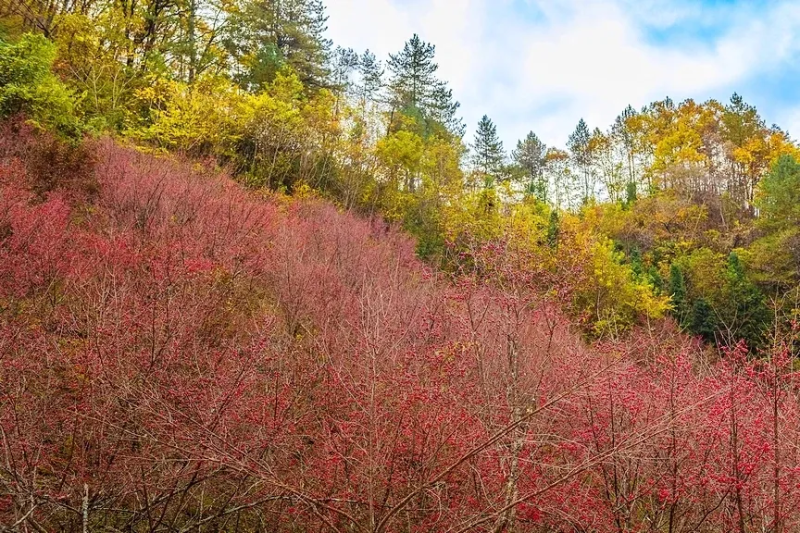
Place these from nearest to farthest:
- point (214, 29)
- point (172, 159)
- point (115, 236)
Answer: point (115, 236) < point (172, 159) < point (214, 29)

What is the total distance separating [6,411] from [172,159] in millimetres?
9171

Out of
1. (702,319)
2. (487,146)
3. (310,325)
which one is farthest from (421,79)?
(310,325)

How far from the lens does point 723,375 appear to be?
4.47 meters

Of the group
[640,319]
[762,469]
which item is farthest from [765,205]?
[762,469]

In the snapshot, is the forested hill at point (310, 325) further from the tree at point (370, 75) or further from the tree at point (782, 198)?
the tree at point (370, 75)

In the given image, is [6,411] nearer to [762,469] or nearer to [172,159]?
[762,469]

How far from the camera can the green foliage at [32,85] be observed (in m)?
10.0

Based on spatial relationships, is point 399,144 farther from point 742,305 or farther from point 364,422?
point 364,422

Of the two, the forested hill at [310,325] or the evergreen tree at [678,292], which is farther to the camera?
the evergreen tree at [678,292]

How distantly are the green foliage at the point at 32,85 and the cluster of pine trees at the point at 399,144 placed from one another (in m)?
0.03

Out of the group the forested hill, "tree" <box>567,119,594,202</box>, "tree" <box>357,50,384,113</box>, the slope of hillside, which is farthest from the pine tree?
the slope of hillside

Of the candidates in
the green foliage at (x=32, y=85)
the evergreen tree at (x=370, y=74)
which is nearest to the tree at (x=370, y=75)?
the evergreen tree at (x=370, y=74)

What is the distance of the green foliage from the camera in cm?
1001

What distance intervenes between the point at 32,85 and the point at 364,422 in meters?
11.2
